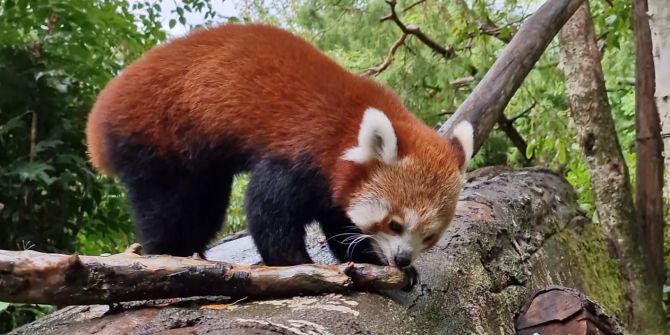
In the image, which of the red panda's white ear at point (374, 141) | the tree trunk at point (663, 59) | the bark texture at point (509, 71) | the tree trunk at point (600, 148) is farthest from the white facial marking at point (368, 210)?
the tree trunk at point (600, 148)

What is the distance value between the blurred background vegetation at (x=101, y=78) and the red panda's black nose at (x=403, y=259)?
1.62 metres

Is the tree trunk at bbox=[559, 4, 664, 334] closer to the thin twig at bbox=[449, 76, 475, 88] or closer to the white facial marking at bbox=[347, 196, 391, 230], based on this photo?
the thin twig at bbox=[449, 76, 475, 88]

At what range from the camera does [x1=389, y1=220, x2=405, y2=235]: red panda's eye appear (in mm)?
1821

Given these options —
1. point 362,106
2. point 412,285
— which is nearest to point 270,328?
point 412,285

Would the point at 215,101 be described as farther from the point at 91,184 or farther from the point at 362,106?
the point at 91,184

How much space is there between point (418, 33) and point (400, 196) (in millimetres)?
3170

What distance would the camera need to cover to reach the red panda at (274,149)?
1.83m

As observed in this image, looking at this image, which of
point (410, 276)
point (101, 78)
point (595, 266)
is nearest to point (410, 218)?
point (410, 276)

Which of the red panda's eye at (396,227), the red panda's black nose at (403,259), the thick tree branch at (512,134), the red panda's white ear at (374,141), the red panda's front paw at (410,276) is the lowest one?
the red panda's front paw at (410,276)

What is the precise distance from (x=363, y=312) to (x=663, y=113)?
183 cm

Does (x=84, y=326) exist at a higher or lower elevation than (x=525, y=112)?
lower

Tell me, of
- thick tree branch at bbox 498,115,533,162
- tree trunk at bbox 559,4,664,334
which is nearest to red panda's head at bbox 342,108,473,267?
tree trunk at bbox 559,4,664,334

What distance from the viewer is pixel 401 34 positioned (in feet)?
16.6

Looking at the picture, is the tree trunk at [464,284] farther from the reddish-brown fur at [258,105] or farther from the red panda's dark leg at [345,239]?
the reddish-brown fur at [258,105]
